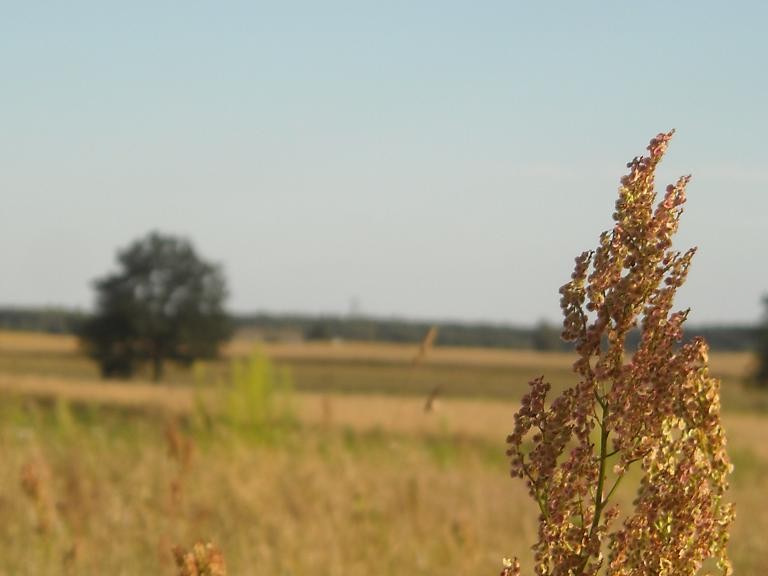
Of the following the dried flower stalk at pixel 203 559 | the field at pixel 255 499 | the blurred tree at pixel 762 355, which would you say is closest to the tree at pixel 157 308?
the blurred tree at pixel 762 355

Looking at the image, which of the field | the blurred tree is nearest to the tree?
the blurred tree

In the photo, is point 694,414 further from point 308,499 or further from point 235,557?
point 308,499

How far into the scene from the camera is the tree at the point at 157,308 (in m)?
97.2

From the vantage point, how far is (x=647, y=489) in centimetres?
164

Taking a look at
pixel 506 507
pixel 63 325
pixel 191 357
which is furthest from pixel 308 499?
pixel 191 357

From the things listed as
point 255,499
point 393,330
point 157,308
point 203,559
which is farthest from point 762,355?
point 203,559

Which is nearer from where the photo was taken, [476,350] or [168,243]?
[168,243]

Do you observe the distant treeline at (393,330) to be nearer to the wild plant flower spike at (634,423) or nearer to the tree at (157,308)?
the tree at (157,308)

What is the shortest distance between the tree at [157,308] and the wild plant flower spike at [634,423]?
304 ft

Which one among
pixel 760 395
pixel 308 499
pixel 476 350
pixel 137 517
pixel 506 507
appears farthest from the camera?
pixel 476 350

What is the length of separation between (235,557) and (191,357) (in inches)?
3555

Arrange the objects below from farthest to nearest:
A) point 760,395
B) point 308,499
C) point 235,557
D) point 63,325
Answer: point 760,395 → point 63,325 → point 308,499 → point 235,557

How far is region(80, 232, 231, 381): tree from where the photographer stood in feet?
319

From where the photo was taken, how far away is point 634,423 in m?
1.59
